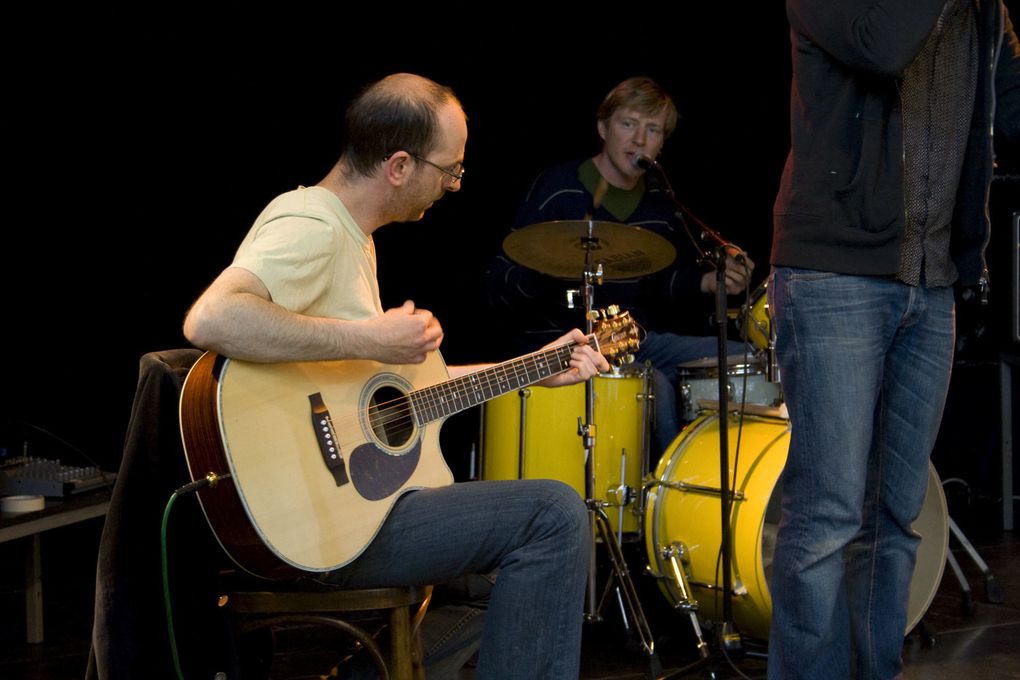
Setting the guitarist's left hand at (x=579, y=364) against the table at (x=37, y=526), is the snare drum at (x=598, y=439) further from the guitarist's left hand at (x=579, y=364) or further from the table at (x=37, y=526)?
the table at (x=37, y=526)

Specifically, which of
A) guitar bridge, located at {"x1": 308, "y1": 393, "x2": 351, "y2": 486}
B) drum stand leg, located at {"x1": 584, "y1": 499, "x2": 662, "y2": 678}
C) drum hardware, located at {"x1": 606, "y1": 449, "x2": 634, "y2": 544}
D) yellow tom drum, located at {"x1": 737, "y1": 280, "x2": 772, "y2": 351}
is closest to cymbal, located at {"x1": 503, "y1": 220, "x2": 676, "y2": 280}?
yellow tom drum, located at {"x1": 737, "y1": 280, "x2": 772, "y2": 351}

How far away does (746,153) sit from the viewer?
497 cm

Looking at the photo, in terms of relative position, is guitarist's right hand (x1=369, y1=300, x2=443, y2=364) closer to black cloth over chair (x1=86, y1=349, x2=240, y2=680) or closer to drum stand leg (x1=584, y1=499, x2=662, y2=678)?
black cloth over chair (x1=86, y1=349, x2=240, y2=680)

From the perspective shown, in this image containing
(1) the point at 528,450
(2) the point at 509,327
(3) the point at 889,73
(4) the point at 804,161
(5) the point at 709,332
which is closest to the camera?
(3) the point at 889,73

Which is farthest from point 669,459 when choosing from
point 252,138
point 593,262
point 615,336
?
point 252,138

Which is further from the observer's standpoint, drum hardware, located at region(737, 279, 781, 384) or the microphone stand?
drum hardware, located at region(737, 279, 781, 384)

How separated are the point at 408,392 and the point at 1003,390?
13.3 feet

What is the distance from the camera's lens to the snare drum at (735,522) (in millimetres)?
3041

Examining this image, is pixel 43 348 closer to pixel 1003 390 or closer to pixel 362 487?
pixel 362 487

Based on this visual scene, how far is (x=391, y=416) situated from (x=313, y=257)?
1.16 ft

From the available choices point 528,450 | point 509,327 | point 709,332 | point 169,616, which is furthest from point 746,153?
point 169,616

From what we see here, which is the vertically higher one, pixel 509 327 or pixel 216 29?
pixel 216 29

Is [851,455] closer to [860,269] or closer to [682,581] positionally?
[860,269]

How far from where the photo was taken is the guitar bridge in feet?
6.34
